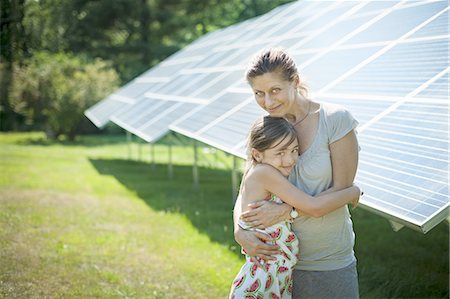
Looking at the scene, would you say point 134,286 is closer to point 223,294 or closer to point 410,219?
point 223,294

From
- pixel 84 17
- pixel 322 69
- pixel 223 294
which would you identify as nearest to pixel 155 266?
pixel 223 294

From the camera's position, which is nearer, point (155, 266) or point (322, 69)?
point (155, 266)

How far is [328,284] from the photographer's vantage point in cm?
359

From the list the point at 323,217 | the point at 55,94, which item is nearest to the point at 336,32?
the point at 323,217

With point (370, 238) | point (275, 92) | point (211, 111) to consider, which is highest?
point (275, 92)

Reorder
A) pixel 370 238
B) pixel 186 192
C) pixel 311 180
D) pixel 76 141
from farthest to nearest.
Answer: pixel 76 141 < pixel 186 192 < pixel 370 238 < pixel 311 180

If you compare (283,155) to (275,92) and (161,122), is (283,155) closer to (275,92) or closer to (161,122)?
(275,92)

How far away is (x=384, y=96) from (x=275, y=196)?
9.67 feet

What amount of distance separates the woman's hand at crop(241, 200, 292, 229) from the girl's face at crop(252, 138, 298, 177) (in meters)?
0.19

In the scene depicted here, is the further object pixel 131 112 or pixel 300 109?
pixel 131 112

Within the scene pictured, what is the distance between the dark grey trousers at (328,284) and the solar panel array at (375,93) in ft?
2.64

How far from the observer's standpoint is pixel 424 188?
4543 mm

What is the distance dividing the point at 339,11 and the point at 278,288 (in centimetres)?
722

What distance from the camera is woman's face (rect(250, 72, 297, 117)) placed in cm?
354
